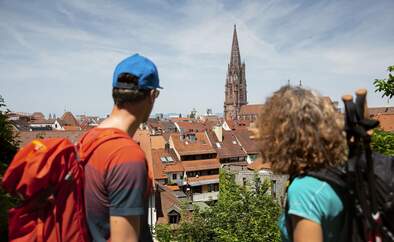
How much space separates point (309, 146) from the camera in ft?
6.36

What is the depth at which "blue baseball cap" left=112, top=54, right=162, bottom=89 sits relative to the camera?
210 centimetres

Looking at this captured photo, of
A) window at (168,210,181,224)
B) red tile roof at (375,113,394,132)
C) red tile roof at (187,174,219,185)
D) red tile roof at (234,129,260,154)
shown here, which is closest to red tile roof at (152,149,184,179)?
red tile roof at (187,174,219,185)

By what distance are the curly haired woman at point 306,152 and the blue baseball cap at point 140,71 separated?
74 centimetres

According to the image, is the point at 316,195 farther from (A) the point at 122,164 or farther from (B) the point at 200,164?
(B) the point at 200,164

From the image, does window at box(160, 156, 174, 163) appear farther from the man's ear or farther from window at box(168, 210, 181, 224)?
the man's ear

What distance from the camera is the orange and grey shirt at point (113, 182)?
1856mm

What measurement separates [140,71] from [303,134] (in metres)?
1.04

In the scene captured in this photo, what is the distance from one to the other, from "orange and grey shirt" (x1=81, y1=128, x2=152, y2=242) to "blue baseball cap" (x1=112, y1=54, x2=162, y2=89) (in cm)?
32

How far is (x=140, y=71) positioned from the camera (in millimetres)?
2100

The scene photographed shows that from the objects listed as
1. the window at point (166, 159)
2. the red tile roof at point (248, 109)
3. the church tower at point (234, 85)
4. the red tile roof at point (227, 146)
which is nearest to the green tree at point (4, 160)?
the window at point (166, 159)

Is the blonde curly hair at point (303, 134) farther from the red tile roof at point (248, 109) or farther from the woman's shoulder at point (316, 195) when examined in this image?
the red tile roof at point (248, 109)

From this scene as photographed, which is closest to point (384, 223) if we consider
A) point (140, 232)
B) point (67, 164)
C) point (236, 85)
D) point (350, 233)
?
point (350, 233)

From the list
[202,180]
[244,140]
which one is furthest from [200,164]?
[244,140]

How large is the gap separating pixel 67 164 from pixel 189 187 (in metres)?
37.3
